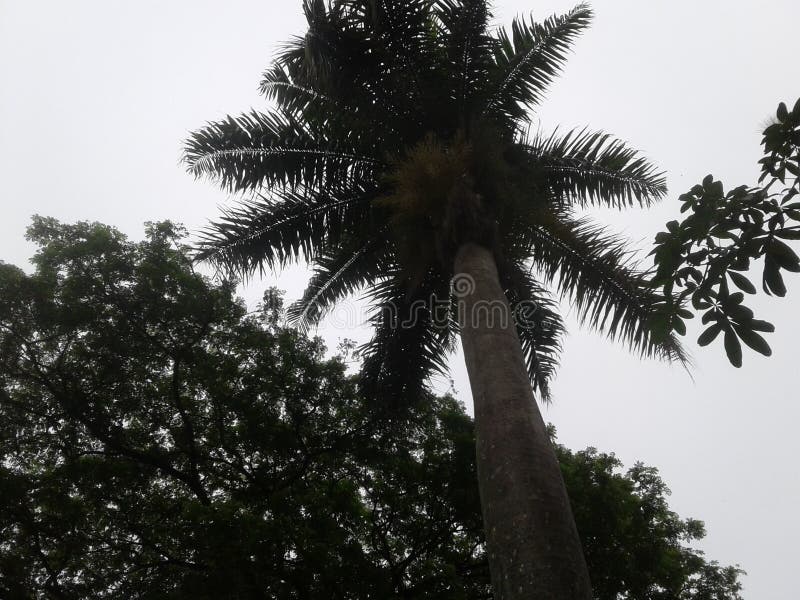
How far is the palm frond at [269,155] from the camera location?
27.7ft

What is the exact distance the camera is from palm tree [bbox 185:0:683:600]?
675cm

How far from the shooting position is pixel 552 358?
9398 millimetres

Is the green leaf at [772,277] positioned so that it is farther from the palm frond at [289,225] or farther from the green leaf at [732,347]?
the palm frond at [289,225]

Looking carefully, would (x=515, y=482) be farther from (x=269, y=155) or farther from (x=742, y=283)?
(x=269, y=155)

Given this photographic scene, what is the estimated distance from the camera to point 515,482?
142 inches

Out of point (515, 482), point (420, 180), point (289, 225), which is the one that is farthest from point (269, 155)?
point (515, 482)

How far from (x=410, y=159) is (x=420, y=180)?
615mm

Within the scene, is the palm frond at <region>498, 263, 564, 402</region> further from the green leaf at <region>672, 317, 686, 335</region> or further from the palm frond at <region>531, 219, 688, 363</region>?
the green leaf at <region>672, 317, 686, 335</region>

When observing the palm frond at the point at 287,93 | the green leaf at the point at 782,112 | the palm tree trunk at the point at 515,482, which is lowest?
the palm tree trunk at the point at 515,482

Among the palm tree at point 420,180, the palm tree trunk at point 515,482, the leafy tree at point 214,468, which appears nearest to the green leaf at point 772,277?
the palm tree trunk at point 515,482

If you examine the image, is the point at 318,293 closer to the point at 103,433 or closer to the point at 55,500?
the point at 103,433

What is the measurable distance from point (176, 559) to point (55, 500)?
1559 millimetres

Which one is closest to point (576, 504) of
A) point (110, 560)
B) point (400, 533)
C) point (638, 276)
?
point (400, 533)

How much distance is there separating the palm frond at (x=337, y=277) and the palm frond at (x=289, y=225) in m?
0.38
